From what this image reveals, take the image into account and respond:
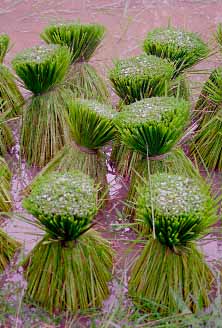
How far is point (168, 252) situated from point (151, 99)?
1.47ft

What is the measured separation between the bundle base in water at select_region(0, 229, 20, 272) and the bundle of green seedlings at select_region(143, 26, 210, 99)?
0.68 metres

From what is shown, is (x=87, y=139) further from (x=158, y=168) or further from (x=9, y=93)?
(x=9, y=93)

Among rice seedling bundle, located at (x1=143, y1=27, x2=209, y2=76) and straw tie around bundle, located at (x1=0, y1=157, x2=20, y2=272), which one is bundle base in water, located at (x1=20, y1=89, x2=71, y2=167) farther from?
rice seedling bundle, located at (x1=143, y1=27, x2=209, y2=76)

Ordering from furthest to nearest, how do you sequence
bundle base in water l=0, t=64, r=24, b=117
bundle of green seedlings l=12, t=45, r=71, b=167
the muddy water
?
the muddy water → bundle base in water l=0, t=64, r=24, b=117 → bundle of green seedlings l=12, t=45, r=71, b=167

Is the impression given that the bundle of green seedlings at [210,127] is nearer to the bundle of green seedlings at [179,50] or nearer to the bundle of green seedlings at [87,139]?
the bundle of green seedlings at [179,50]

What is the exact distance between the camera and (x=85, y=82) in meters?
2.04

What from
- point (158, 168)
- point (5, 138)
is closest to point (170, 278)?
point (158, 168)

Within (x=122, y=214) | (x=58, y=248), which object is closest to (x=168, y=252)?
(x=58, y=248)

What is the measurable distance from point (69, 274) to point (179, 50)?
830mm

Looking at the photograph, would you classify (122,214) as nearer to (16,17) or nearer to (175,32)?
(175,32)

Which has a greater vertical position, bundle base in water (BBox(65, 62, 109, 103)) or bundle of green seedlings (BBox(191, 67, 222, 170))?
bundle base in water (BBox(65, 62, 109, 103))

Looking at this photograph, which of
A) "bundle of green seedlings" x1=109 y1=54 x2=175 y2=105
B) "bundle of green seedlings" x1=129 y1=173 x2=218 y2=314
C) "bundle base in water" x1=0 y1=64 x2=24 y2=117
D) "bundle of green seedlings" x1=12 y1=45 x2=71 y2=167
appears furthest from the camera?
"bundle base in water" x1=0 y1=64 x2=24 y2=117

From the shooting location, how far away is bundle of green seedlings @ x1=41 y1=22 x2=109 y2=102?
2010 mm

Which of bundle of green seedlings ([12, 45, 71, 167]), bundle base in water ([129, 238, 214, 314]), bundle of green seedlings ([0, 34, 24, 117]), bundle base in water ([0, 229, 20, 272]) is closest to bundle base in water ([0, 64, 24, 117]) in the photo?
bundle of green seedlings ([0, 34, 24, 117])
